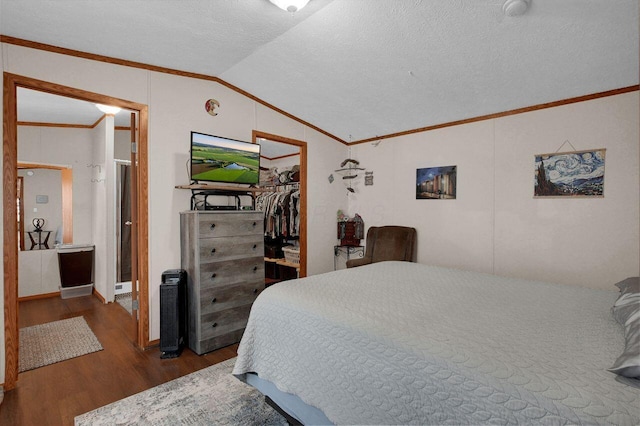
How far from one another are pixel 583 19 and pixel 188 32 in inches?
107

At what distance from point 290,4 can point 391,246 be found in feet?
9.73

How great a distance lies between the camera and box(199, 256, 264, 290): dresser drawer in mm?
2725

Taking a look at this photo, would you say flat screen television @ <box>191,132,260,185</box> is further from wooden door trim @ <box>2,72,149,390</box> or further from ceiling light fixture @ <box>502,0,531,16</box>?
ceiling light fixture @ <box>502,0,531,16</box>

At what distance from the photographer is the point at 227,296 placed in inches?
112

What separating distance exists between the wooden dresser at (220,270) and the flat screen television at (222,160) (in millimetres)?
394

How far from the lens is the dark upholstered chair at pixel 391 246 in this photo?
13.0 ft

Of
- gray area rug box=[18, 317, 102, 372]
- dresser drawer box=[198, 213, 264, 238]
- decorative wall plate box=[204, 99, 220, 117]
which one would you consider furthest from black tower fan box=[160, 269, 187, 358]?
decorative wall plate box=[204, 99, 220, 117]

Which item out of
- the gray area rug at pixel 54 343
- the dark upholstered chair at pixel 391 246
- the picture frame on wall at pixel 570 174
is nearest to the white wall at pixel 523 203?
the picture frame on wall at pixel 570 174

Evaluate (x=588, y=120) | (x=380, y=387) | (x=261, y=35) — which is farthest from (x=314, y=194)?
(x=380, y=387)

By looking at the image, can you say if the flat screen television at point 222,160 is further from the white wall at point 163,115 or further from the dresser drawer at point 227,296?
the dresser drawer at point 227,296

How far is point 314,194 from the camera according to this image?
4.35m

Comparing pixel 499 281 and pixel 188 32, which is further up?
pixel 188 32

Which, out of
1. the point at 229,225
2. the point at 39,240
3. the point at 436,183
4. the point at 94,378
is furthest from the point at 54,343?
the point at 436,183

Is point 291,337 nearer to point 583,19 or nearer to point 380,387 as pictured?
point 380,387
